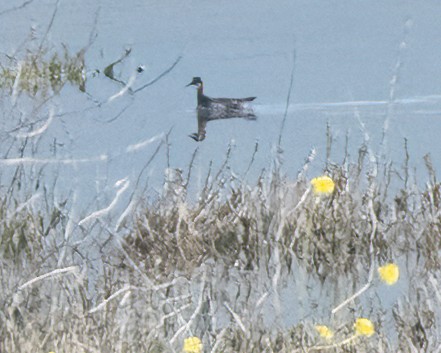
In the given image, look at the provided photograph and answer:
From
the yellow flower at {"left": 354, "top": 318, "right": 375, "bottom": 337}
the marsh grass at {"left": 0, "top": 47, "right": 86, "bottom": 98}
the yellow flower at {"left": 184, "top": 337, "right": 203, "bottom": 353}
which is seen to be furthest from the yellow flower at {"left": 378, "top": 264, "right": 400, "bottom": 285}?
the marsh grass at {"left": 0, "top": 47, "right": 86, "bottom": 98}

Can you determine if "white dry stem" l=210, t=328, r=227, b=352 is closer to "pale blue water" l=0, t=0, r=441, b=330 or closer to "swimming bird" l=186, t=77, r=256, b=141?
"pale blue water" l=0, t=0, r=441, b=330

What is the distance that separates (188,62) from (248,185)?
132cm

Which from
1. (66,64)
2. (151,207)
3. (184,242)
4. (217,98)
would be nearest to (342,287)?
(184,242)

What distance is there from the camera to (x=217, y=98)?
17.3ft

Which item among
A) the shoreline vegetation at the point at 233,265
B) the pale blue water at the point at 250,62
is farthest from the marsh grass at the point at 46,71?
the shoreline vegetation at the point at 233,265

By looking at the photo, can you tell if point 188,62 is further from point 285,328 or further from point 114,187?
point 285,328

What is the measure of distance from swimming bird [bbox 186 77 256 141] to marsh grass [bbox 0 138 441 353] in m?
1.03

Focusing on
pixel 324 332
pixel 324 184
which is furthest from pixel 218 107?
pixel 324 332

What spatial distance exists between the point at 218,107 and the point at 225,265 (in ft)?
5.65

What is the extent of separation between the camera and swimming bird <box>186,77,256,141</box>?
507 centimetres

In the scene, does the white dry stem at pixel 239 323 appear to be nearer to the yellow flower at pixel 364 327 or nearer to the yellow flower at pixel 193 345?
the yellow flower at pixel 193 345

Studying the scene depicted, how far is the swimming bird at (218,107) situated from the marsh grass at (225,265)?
1.03 meters

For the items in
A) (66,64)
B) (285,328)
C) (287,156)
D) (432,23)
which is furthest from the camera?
(66,64)

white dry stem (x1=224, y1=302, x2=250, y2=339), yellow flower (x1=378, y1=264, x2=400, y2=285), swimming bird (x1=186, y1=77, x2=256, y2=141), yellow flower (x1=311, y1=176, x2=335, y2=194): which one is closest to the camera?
white dry stem (x1=224, y1=302, x2=250, y2=339)
